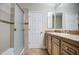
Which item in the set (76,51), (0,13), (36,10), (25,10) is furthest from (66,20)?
(76,51)

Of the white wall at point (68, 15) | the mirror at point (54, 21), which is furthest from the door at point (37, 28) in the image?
the white wall at point (68, 15)

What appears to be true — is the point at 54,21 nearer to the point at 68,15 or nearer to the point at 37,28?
the point at 68,15

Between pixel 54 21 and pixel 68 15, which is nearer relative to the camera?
pixel 68 15

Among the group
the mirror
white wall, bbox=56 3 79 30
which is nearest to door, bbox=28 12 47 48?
the mirror

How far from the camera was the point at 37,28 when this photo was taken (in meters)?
5.68

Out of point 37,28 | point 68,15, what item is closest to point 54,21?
point 68,15

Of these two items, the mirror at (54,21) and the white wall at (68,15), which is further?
the mirror at (54,21)

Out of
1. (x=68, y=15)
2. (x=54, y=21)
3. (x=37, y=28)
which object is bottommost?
(x=37, y=28)

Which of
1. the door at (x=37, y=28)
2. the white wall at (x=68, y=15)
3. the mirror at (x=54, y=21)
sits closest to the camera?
the white wall at (x=68, y=15)

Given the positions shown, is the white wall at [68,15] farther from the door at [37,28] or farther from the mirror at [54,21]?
the door at [37,28]

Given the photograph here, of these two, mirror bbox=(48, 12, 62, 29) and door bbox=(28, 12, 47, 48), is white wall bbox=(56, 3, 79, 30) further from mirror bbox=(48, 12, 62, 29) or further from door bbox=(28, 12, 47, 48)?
door bbox=(28, 12, 47, 48)

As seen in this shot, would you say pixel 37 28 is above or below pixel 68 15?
below

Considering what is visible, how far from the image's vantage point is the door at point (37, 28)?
5.61 m
